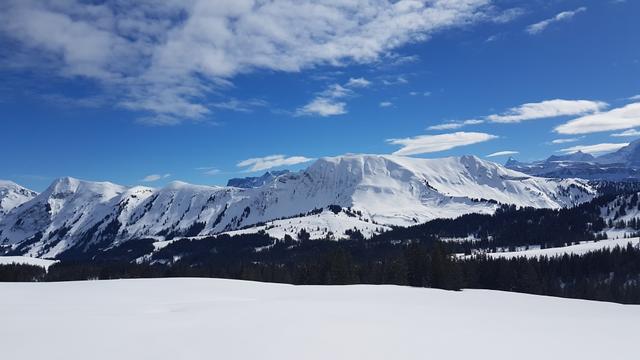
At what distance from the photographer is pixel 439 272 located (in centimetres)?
7881

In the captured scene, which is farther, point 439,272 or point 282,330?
point 439,272

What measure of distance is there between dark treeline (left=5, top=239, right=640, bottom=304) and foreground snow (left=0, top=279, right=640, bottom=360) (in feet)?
167

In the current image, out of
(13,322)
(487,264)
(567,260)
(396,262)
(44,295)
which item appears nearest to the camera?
(13,322)

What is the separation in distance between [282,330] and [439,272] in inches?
2588

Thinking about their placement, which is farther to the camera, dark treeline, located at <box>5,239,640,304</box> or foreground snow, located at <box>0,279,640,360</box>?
dark treeline, located at <box>5,239,640,304</box>

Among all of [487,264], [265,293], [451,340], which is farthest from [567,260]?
[451,340]

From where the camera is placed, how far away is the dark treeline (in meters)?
82.9

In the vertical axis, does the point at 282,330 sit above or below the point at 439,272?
above

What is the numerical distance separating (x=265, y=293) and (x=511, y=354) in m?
22.0

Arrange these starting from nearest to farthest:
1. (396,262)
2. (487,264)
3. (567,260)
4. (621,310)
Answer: (621,310)
(396,262)
(487,264)
(567,260)

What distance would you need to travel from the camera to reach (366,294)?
3503 centimetres

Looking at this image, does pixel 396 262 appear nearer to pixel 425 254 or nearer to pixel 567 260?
pixel 425 254

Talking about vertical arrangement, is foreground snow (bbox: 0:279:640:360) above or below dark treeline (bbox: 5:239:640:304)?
above

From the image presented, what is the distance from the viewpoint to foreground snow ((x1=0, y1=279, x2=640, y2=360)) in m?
14.4
